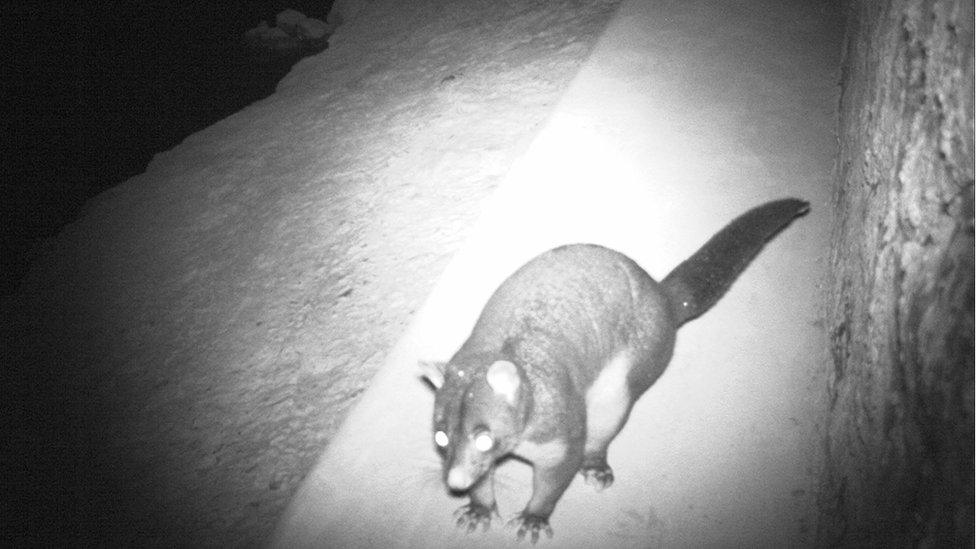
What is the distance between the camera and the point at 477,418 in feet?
6.61

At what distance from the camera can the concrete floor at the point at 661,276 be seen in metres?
2.57

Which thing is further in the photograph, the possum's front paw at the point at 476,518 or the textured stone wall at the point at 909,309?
the possum's front paw at the point at 476,518

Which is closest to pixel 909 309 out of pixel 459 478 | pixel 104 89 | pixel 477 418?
pixel 477 418

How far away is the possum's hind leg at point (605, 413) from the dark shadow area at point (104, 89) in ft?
21.0

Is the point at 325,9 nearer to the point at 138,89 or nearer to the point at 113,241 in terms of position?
the point at 138,89

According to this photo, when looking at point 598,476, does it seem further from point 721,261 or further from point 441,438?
point 721,261

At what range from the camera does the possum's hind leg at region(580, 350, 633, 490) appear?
2510 millimetres

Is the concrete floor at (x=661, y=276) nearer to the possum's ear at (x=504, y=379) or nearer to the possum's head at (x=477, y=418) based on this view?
the possum's head at (x=477, y=418)

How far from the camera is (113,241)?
17.8 ft

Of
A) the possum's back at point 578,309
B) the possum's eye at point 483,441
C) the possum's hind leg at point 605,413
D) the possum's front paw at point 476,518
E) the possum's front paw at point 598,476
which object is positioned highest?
the possum's back at point 578,309

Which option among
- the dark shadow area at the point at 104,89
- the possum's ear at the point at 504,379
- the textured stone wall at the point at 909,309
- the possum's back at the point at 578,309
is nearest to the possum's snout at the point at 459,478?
the possum's ear at the point at 504,379

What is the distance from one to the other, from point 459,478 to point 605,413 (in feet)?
2.70

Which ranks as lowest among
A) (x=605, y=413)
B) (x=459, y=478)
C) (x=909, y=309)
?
(x=605, y=413)

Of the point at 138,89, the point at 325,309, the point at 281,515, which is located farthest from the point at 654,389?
the point at 138,89
